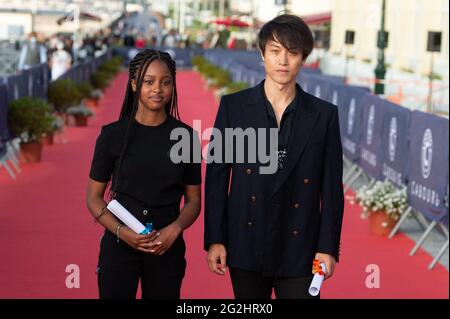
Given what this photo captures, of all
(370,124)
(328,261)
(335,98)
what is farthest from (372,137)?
(328,261)

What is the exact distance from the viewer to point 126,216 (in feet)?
16.8

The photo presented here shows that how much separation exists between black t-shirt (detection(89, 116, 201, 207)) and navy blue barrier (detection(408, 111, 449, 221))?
6.44 meters

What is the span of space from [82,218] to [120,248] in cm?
791

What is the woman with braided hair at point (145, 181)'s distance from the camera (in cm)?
523

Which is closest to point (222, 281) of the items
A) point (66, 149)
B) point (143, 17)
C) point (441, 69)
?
point (66, 149)

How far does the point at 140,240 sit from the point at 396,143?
8.88m

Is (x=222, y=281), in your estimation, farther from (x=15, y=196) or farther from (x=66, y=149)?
(x=66, y=149)

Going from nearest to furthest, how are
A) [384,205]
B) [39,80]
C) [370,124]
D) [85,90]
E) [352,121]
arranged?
[384,205]
[370,124]
[352,121]
[39,80]
[85,90]

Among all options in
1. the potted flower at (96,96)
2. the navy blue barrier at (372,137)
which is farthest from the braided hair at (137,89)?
the potted flower at (96,96)

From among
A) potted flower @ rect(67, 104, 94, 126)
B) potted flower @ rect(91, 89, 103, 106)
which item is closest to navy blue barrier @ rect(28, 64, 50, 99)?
potted flower @ rect(67, 104, 94, 126)

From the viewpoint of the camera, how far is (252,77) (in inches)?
1206

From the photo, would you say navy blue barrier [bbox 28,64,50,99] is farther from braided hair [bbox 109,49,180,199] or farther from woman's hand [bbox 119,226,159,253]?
woman's hand [bbox 119,226,159,253]

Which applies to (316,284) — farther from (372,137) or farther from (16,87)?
(16,87)

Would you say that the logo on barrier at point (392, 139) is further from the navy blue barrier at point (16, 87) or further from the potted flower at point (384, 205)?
the navy blue barrier at point (16, 87)
